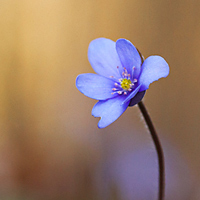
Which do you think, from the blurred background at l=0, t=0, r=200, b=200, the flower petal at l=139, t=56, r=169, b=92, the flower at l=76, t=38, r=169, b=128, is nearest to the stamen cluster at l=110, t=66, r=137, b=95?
the flower at l=76, t=38, r=169, b=128

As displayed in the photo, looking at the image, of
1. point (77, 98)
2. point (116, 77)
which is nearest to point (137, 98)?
point (116, 77)

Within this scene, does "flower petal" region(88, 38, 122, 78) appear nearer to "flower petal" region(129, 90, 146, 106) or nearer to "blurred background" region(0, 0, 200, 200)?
"flower petal" region(129, 90, 146, 106)

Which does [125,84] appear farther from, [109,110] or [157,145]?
[157,145]

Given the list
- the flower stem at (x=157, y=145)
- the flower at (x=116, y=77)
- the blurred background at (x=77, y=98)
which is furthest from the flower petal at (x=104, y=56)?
the blurred background at (x=77, y=98)

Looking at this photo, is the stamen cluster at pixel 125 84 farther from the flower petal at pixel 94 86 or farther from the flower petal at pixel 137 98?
the flower petal at pixel 137 98

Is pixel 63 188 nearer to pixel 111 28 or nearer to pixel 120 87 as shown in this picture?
pixel 111 28

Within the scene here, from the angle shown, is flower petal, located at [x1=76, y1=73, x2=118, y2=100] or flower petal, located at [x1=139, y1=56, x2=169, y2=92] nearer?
flower petal, located at [x1=139, y1=56, x2=169, y2=92]

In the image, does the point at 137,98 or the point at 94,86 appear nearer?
the point at 137,98
